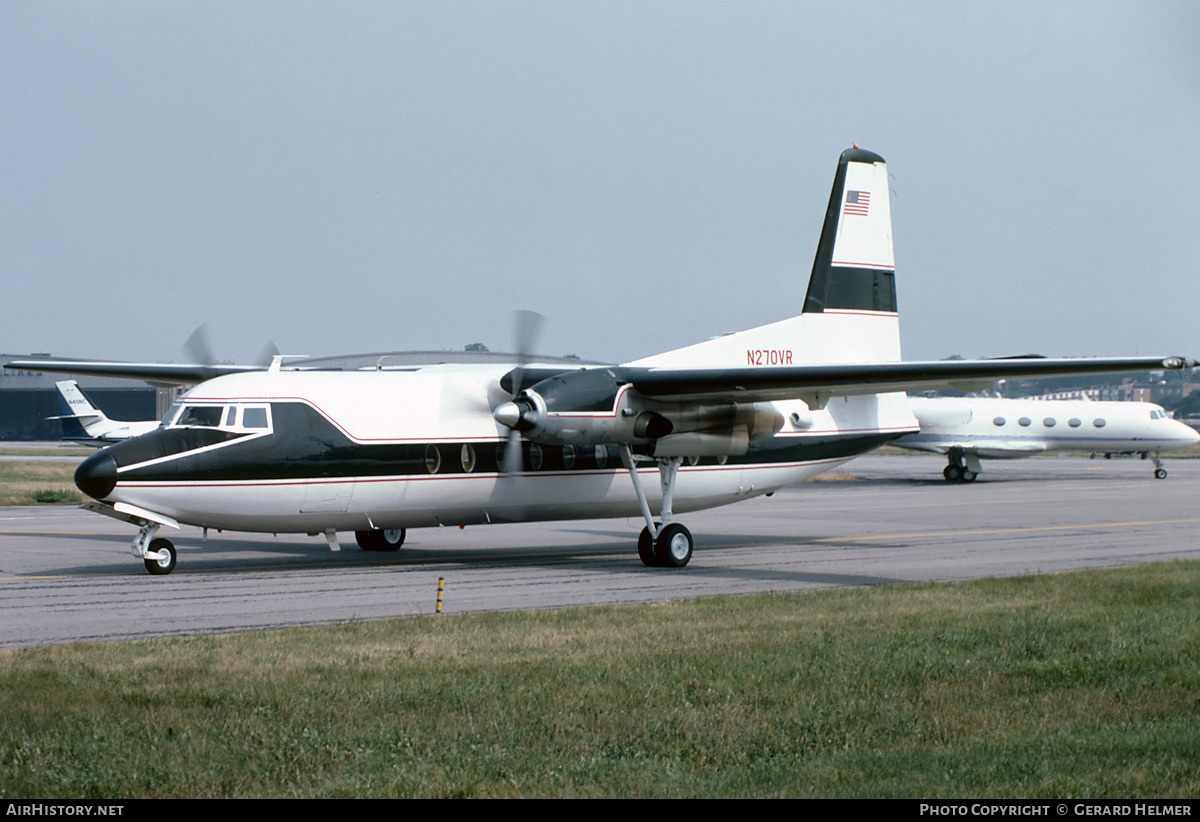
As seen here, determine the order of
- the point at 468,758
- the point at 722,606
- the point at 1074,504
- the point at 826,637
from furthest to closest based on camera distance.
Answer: the point at 1074,504, the point at 722,606, the point at 826,637, the point at 468,758

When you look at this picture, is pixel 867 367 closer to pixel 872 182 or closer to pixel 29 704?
pixel 872 182

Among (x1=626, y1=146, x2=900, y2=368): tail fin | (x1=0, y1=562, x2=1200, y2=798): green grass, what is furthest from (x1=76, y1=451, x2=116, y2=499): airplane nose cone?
(x1=626, y1=146, x2=900, y2=368): tail fin

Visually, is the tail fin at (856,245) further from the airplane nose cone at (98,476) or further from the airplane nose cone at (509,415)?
the airplane nose cone at (98,476)

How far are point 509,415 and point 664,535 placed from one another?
363 centimetres

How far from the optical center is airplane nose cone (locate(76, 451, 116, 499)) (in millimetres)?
16406

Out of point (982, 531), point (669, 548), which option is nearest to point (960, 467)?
point (982, 531)

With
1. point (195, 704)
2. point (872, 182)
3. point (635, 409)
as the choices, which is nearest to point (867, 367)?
point (635, 409)

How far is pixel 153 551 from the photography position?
18062 millimetres

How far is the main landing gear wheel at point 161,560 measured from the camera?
18.0 metres

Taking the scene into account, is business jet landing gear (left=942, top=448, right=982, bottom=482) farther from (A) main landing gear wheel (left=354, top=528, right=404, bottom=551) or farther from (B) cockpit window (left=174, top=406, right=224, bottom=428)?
(B) cockpit window (left=174, top=406, right=224, bottom=428)

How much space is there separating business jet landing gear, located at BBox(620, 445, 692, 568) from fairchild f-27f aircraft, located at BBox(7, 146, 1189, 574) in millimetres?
38

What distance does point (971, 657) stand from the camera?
10992 millimetres

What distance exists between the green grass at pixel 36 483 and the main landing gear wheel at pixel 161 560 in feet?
67.4

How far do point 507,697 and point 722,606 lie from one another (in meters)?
5.88
